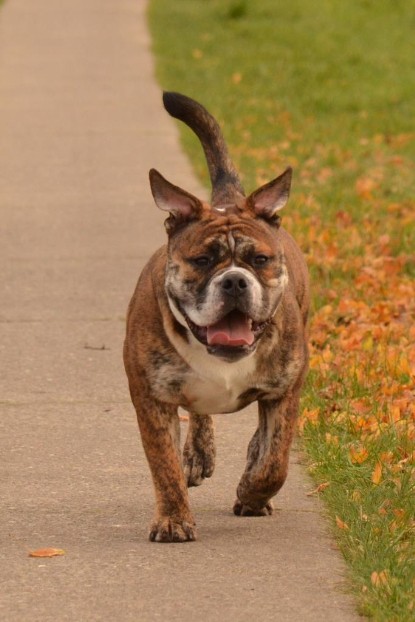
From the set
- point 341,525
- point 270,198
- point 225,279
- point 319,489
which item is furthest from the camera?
point 319,489

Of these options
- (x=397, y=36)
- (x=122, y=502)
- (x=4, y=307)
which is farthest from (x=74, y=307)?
(x=397, y=36)

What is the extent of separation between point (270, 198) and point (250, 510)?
45.8 inches

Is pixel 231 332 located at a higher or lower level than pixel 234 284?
lower

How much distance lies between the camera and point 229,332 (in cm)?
573

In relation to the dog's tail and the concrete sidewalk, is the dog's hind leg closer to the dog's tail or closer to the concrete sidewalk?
the concrete sidewalk

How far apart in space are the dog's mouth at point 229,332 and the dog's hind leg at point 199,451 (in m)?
0.98

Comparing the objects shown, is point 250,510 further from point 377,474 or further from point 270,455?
point 377,474

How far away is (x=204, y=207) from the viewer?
5.96 m

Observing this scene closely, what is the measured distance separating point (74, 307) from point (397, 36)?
15.9 metres

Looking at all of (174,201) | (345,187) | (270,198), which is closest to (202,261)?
(174,201)

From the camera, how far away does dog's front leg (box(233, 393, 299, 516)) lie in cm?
609

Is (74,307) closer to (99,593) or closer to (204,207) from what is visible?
(204,207)

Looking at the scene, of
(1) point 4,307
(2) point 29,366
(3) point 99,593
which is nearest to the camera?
(3) point 99,593

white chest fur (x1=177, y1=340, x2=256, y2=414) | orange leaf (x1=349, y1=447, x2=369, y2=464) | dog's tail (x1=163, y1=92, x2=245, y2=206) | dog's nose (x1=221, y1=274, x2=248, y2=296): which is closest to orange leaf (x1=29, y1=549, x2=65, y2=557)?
white chest fur (x1=177, y1=340, x2=256, y2=414)
